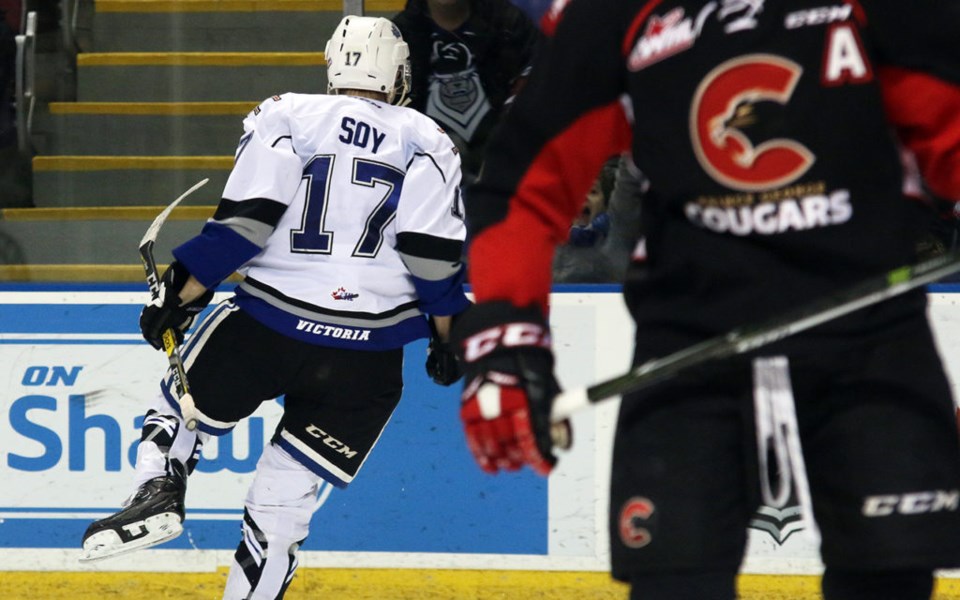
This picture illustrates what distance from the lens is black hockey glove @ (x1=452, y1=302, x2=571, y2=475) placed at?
5.38 feet

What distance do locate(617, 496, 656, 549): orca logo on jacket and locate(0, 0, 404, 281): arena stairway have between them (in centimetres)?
253

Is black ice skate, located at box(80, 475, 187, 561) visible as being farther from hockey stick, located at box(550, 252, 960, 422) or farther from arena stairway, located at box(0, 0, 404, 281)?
hockey stick, located at box(550, 252, 960, 422)

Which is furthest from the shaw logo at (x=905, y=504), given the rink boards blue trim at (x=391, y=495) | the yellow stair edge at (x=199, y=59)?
the yellow stair edge at (x=199, y=59)

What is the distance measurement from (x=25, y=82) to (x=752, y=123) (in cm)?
294

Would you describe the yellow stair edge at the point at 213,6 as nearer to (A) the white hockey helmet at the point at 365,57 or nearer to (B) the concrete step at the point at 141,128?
(B) the concrete step at the point at 141,128

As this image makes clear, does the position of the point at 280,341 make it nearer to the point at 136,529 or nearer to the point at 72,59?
the point at 136,529

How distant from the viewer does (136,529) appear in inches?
125

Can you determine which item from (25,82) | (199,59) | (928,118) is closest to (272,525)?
(199,59)

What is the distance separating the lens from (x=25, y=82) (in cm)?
412

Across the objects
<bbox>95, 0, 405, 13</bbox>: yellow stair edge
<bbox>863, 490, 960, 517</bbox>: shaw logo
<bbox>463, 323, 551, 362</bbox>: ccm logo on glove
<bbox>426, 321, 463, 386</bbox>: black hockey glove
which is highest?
<bbox>95, 0, 405, 13</bbox>: yellow stair edge

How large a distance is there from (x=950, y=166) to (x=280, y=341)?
5.96 feet

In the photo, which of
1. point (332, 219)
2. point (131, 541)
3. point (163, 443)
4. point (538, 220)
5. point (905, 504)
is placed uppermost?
point (538, 220)

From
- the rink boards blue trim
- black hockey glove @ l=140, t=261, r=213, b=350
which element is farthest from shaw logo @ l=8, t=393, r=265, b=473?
black hockey glove @ l=140, t=261, r=213, b=350

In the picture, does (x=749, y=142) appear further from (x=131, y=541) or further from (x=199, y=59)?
(x=199, y=59)
